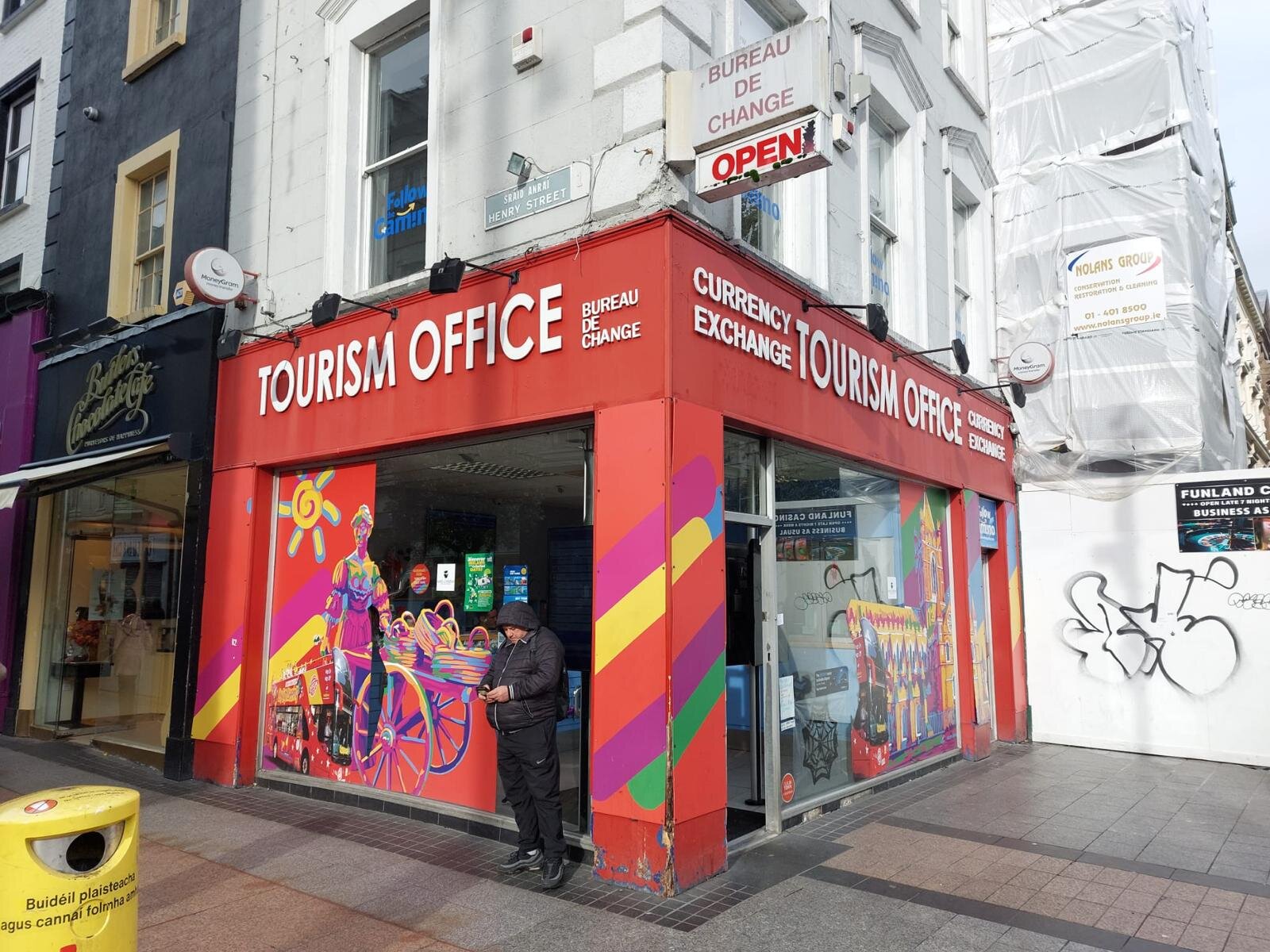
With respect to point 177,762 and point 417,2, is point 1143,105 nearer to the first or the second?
point 417,2

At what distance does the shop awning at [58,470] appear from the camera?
9016mm

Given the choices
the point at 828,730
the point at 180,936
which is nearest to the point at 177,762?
the point at 180,936

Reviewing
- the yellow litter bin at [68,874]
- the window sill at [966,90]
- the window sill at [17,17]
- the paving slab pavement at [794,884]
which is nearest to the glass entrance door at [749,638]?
the paving slab pavement at [794,884]

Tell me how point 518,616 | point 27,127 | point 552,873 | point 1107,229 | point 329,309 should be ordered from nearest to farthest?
point 552,873, point 518,616, point 329,309, point 1107,229, point 27,127

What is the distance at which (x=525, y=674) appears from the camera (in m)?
5.61

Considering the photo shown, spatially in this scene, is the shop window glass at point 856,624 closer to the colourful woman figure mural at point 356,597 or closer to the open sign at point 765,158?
the open sign at point 765,158

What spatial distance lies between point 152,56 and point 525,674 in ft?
30.0

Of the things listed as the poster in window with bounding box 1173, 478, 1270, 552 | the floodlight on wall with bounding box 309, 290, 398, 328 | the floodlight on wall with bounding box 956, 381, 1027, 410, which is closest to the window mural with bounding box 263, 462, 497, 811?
the floodlight on wall with bounding box 309, 290, 398, 328

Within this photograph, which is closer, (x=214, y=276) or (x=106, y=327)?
(x=214, y=276)

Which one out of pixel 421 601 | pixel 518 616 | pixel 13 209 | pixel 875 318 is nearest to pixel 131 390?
pixel 421 601

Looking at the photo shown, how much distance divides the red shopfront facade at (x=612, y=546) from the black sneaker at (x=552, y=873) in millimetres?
296

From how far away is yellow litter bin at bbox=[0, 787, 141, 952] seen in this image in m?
2.88

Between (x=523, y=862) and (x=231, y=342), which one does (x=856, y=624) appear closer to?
(x=523, y=862)

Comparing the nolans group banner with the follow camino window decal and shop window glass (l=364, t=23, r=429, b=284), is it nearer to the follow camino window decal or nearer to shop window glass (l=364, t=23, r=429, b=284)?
shop window glass (l=364, t=23, r=429, b=284)
